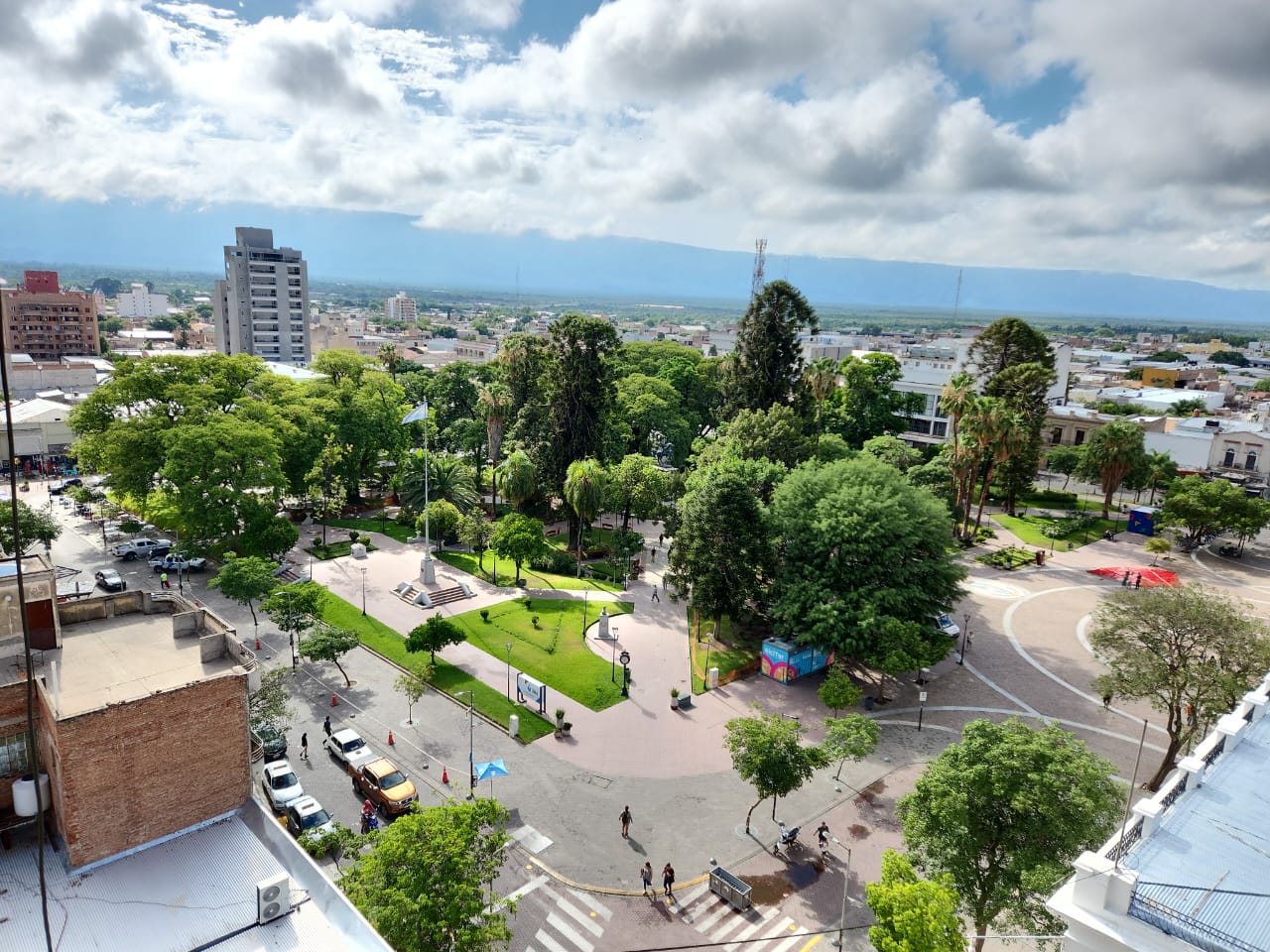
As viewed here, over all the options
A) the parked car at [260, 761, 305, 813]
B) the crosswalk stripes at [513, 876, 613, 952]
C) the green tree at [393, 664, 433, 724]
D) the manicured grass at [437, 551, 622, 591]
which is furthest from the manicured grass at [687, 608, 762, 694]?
the parked car at [260, 761, 305, 813]

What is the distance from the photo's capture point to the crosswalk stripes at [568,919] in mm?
18734

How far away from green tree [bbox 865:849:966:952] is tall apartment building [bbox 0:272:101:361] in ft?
442

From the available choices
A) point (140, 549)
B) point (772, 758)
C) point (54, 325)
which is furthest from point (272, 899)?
point (54, 325)

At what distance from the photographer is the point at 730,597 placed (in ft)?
112

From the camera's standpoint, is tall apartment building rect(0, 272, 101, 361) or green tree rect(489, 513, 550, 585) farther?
tall apartment building rect(0, 272, 101, 361)

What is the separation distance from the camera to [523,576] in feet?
150

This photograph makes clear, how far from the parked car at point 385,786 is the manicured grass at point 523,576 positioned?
61.0 feet

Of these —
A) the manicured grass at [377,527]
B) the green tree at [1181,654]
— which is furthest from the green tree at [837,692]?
the manicured grass at [377,527]

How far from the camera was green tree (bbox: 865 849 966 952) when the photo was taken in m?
14.5

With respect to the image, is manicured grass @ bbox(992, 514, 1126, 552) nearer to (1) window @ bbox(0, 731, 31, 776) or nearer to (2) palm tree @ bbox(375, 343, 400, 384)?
(1) window @ bbox(0, 731, 31, 776)

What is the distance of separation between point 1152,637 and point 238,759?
28.0 meters

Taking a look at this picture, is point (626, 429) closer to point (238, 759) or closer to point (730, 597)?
point (730, 597)

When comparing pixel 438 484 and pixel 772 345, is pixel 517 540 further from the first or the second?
pixel 772 345

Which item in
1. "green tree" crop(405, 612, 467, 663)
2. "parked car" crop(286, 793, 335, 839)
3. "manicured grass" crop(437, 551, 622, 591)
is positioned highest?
"green tree" crop(405, 612, 467, 663)
